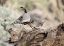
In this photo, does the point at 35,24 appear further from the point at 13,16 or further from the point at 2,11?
the point at 2,11

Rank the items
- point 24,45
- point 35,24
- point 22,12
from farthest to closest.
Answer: point 22,12, point 35,24, point 24,45

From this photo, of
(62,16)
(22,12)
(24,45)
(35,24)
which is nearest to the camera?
(24,45)

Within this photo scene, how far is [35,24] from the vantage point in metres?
1.81

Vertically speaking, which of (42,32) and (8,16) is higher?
(8,16)

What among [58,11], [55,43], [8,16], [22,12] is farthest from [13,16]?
[58,11]

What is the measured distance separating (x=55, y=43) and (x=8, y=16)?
0.57 meters

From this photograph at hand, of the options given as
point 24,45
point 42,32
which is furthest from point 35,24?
point 24,45

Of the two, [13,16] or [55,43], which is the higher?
[13,16]

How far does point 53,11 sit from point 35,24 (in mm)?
556

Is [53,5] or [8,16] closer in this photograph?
[8,16]

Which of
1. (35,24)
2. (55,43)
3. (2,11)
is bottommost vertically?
(55,43)

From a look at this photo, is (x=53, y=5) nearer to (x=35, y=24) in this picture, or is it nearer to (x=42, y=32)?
(x=35, y=24)

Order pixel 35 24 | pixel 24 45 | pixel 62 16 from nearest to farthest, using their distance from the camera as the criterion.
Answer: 1. pixel 24 45
2. pixel 35 24
3. pixel 62 16

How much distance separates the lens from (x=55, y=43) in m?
1.58
